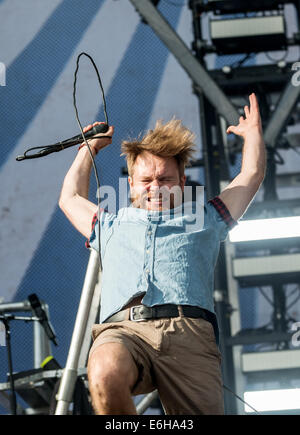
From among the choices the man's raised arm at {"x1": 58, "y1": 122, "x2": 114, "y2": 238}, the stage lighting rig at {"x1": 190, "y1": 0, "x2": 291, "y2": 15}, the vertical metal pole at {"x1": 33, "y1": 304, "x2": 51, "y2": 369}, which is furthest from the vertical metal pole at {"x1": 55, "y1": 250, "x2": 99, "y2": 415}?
the stage lighting rig at {"x1": 190, "y1": 0, "x2": 291, "y2": 15}

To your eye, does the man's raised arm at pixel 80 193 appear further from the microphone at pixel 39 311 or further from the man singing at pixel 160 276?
the microphone at pixel 39 311

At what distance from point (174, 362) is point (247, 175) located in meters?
0.50

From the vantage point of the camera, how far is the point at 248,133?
1.92 m

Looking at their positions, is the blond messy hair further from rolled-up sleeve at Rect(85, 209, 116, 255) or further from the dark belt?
the dark belt

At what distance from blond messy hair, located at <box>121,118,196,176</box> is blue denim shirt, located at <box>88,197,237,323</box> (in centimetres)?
14

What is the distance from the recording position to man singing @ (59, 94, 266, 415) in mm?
1536

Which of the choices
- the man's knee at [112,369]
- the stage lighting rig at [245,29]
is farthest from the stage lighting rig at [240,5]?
the man's knee at [112,369]

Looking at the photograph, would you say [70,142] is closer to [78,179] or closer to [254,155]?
[78,179]

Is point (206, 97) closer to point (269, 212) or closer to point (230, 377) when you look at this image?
point (269, 212)

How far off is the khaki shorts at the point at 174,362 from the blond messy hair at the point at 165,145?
1.37 ft

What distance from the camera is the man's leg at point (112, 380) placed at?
4.66 ft

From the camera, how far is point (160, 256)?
1.68m

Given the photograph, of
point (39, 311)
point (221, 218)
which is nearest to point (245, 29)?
point (39, 311)

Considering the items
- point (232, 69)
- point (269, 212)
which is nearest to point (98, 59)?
point (232, 69)
